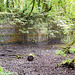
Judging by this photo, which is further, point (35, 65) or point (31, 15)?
point (31, 15)

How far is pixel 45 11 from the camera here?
809cm

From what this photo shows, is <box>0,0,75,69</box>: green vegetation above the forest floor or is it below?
above

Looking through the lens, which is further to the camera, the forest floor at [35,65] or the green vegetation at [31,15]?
the green vegetation at [31,15]

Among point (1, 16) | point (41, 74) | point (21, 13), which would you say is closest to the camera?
point (41, 74)

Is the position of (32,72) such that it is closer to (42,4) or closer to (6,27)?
(6,27)

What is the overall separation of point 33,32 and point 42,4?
201 centimetres

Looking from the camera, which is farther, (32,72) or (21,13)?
(21,13)

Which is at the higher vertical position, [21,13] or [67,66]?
[21,13]

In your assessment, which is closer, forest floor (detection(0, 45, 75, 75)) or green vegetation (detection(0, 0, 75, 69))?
forest floor (detection(0, 45, 75, 75))

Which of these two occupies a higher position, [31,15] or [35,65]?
[31,15]

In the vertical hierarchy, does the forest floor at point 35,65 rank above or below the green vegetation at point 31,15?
below

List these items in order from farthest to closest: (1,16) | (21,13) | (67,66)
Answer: (21,13) < (1,16) < (67,66)

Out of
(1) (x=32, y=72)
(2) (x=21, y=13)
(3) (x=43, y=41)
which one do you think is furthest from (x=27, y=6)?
(1) (x=32, y=72)

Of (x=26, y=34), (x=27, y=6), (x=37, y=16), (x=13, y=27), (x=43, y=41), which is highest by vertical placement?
(x=27, y=6)
